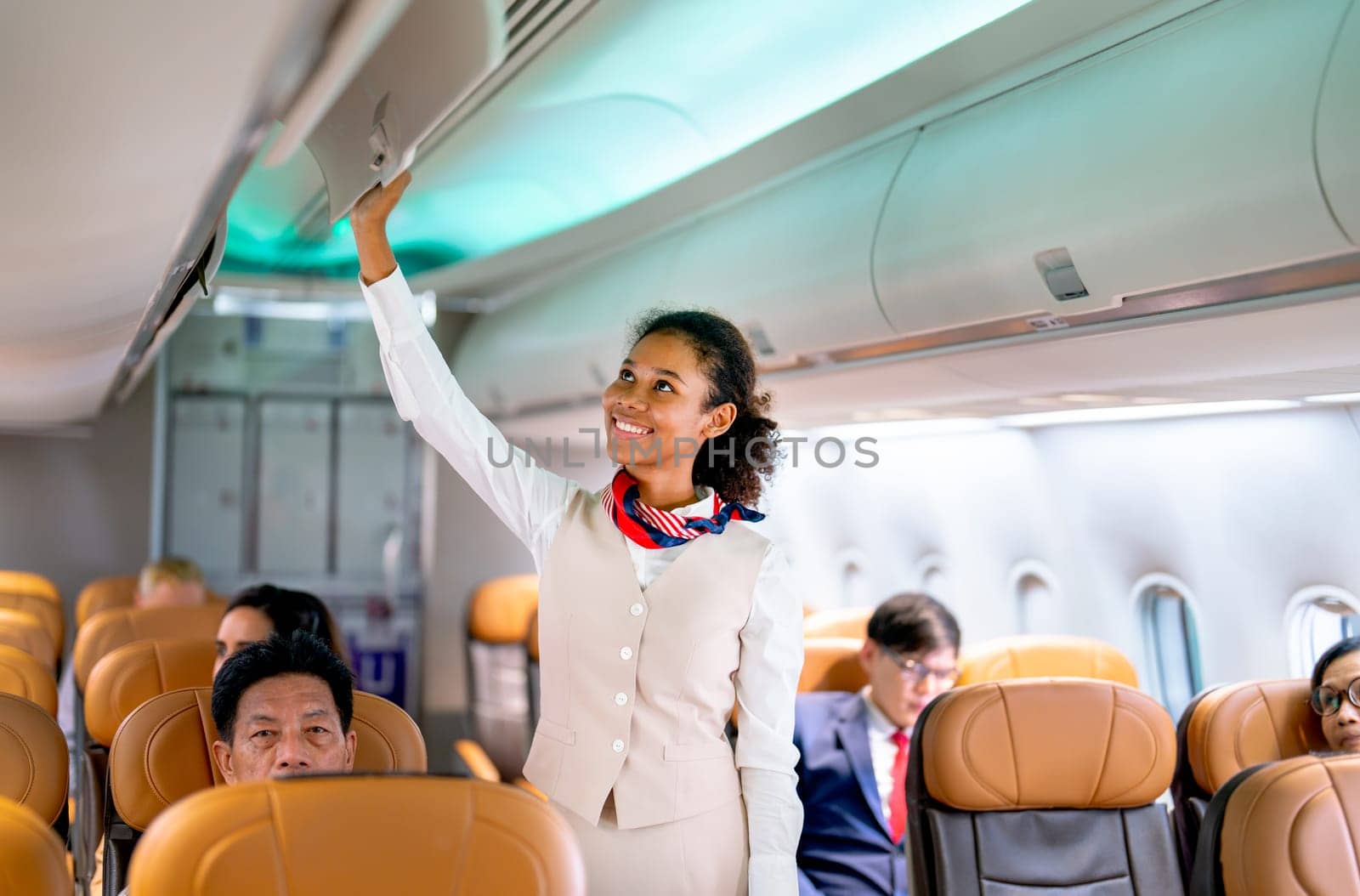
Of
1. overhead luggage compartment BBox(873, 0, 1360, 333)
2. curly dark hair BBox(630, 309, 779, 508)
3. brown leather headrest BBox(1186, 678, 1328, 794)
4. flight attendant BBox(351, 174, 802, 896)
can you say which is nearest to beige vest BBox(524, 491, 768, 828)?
flight attendant BBox(351, 174, 802, 896)

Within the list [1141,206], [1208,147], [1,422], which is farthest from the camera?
[1,422]

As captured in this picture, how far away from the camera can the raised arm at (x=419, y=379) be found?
2121 mm

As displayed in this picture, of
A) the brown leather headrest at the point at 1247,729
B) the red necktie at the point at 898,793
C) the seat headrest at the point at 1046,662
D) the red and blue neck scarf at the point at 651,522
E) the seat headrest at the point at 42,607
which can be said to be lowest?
Result: the red necktie at the point at 898,793

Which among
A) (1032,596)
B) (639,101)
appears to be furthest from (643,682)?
(1032,596)

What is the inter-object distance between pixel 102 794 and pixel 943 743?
242 cm

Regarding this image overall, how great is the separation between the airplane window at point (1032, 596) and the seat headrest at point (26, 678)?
4.15m

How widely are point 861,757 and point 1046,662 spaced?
1127 millimetres

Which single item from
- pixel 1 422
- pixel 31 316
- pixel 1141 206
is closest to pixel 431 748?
pixel 1 422

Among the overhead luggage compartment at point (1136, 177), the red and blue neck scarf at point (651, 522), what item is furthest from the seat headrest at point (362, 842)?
the overhead luggage compartment at point (1136, 177)

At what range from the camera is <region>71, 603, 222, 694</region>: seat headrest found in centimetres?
483

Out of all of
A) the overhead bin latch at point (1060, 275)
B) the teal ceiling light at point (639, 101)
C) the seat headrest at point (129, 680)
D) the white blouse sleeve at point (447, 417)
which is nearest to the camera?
the white blouse sleeve at point (447, 417)

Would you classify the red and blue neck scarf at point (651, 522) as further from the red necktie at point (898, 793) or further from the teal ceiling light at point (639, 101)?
the red necktie at point (898, 793)

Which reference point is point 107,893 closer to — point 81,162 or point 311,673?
point 311,673

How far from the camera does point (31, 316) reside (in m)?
3.48
